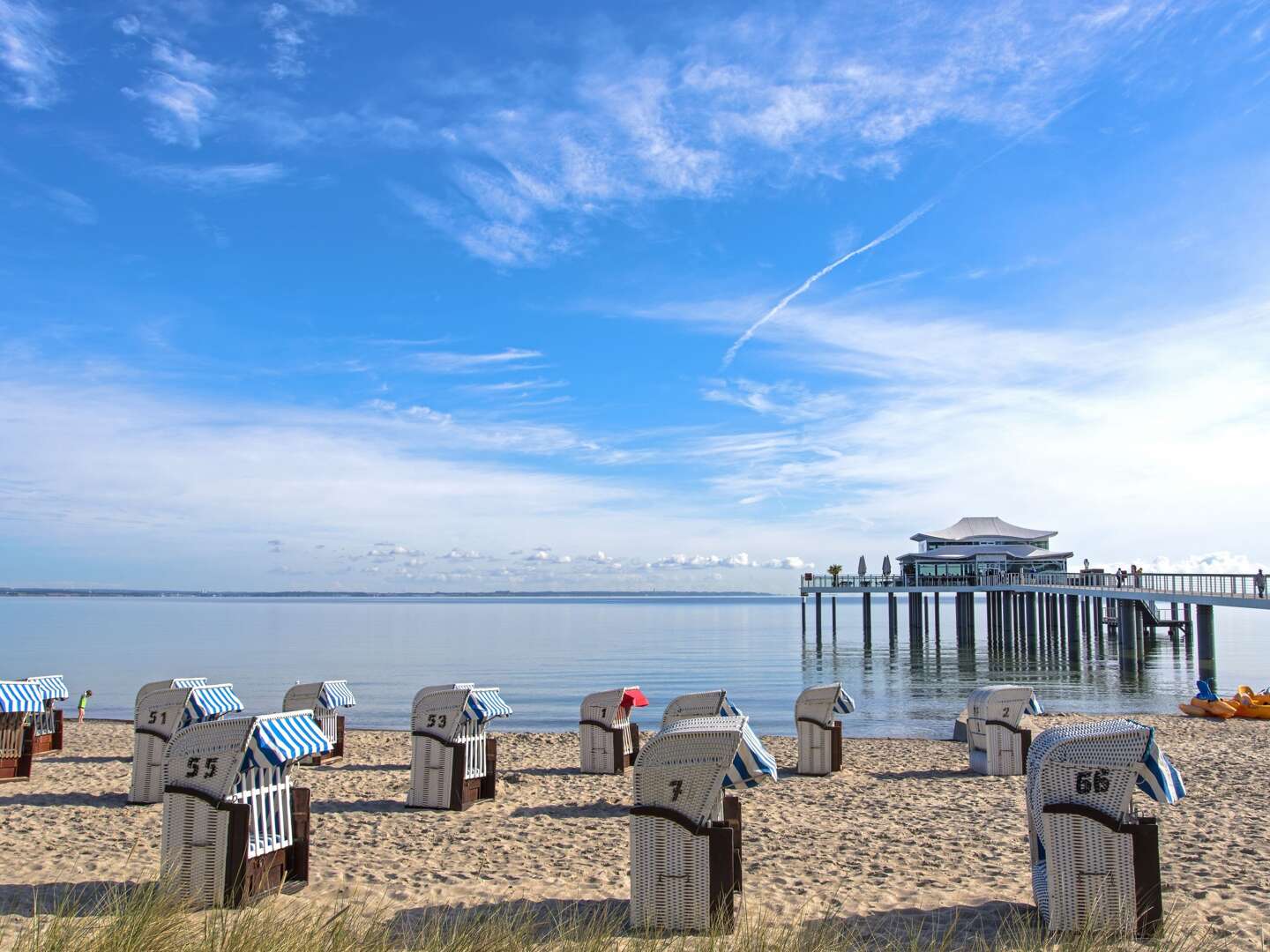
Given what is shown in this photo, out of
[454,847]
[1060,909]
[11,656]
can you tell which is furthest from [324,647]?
[1060,909]

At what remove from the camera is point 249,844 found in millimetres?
7152

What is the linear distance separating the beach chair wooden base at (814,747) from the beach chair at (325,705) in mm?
6635

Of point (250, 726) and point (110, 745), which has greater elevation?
point (250, 726)

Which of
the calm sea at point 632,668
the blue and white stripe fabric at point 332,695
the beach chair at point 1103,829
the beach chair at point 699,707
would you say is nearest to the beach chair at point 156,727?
the blue and white stripe fabric at point 332,695

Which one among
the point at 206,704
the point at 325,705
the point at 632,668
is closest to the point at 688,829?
the point at 206,704

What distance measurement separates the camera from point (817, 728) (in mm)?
13586

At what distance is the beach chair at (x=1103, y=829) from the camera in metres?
5.96

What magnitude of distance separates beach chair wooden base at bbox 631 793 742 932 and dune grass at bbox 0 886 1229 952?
127mm

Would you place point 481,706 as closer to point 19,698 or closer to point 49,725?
point 19,698

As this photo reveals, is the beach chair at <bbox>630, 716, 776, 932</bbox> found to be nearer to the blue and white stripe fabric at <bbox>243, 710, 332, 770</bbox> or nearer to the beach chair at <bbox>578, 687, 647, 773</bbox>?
the blue and white stripe fabric at <bbox>243, 710, 332, 770</bbox>

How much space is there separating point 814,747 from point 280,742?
837 cm

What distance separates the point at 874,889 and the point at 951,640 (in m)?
59.1

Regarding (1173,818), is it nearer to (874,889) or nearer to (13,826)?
(874,889)

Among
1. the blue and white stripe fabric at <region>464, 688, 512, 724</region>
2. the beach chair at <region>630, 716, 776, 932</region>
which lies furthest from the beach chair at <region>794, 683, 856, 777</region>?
the beach chair at <region>630, 716, 776, 932</region>
